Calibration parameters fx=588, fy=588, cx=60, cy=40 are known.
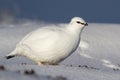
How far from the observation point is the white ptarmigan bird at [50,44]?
11.3 m

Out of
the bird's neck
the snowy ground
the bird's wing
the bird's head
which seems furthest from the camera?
the bird's head

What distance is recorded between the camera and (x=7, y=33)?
82.8 feet

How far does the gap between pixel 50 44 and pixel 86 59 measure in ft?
29.3

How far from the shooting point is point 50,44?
1127cm

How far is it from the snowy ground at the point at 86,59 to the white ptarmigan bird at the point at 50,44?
0.28 meters

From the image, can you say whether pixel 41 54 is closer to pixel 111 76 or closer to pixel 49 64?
pixel 49 64

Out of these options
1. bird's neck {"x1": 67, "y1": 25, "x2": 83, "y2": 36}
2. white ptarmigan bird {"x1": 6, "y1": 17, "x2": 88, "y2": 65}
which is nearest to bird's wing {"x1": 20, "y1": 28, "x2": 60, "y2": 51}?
white ptarmigan bird {"x1": 6, "y1": 17, "x2": 88, "y2": 65}

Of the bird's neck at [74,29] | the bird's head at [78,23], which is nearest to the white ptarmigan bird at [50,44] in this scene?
the bird's neck at [74,29]

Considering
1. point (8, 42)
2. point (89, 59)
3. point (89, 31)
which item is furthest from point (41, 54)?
point (89, 31)

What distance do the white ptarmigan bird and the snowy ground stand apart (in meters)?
0.28

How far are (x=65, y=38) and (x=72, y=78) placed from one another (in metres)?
1.92

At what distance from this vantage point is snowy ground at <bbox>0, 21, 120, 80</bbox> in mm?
A: 10070

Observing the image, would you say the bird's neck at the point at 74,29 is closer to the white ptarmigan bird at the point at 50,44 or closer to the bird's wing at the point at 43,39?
the white ptarmigan bird at the point at 50,44

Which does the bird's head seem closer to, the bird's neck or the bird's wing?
the bird's neck
